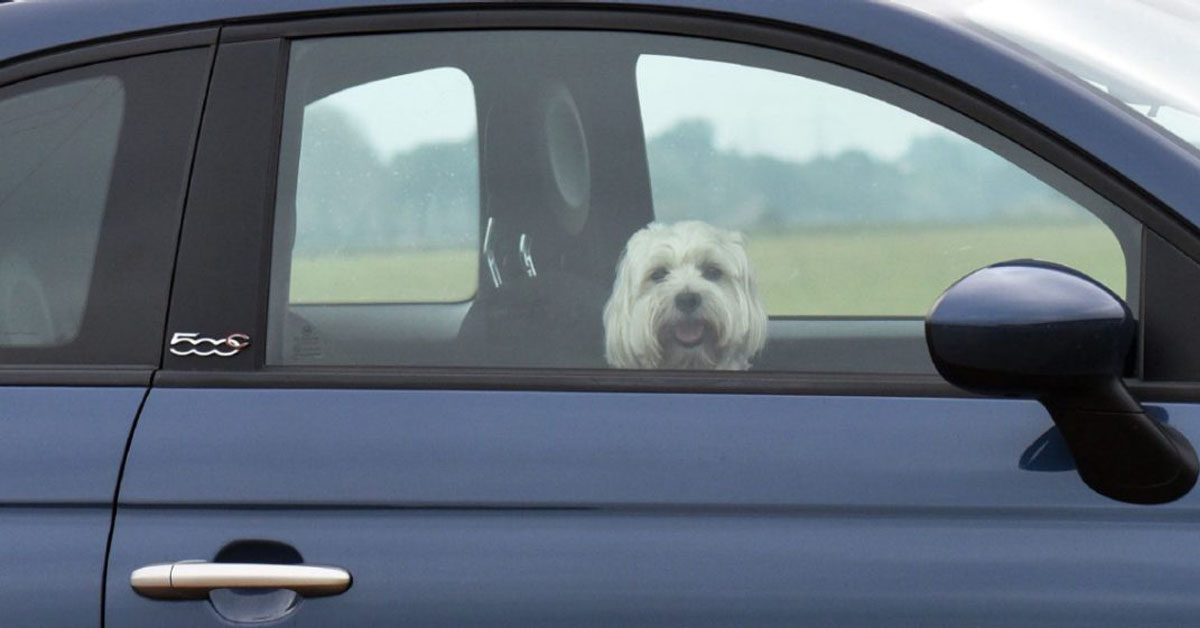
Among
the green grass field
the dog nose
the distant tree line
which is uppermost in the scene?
the distant tree line

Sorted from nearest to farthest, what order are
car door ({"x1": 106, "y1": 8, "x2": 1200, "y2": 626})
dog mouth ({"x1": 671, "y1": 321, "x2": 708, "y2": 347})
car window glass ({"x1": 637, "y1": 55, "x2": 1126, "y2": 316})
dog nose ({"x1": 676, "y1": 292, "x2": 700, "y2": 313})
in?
car door ({"x1": 106, "y1": 8, "x2": 1200, "y2": 626}) < car window glass ({"x1": 637, "y1": 55, "x2": 1126, "y2": 316}) < dog mouth ({"x1": 671, "y1": 321, "x2": 708, "y2": 347}) < dog nose ({"x1": 676, "y1": 292, "x2": 700, "y2": 313})

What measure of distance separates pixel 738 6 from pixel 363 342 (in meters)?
0.65

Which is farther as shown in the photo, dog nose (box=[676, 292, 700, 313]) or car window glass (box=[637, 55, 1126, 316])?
dog nose (box=[676, 292, 700, 313])

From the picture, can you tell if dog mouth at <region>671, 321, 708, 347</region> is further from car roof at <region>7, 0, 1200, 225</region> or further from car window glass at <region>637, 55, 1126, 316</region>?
car roof at <region>7, 0, 1200, 225</region>

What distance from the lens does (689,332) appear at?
2.25 metres

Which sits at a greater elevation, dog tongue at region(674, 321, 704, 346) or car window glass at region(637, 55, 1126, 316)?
car window glass at region(637, 55, 1126, 316)

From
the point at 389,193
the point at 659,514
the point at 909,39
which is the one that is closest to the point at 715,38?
the point at 909,39

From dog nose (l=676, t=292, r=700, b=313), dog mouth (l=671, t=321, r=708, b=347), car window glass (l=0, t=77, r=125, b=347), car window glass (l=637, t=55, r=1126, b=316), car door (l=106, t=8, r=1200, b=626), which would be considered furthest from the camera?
dog nose (l=676, t=292, r=700, b=313)

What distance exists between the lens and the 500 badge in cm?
187

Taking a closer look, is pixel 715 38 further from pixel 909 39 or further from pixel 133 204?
pixel 133 204

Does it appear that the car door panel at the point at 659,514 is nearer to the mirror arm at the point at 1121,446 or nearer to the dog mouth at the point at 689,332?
the mirror arm at the point at 1121,446

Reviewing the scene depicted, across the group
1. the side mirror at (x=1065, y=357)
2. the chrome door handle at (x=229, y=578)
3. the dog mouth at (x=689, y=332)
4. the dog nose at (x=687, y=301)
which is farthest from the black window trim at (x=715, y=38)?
the dog nose at (x=687, y=301)

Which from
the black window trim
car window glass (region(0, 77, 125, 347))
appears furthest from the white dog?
car window glass (region(0, 77, 125, 347))

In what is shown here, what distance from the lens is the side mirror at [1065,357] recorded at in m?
1.57
